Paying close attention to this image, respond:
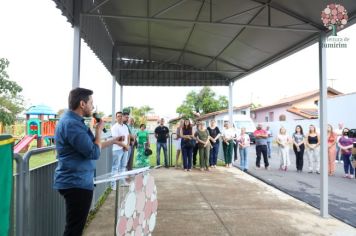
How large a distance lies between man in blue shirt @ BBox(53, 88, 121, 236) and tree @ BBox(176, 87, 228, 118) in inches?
2219

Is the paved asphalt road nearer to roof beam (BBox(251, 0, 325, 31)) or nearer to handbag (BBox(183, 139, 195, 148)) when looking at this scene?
handbag (BBox(183, 139, 195, 148))

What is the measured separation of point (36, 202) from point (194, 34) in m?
6.73

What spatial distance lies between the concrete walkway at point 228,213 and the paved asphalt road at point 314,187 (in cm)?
39

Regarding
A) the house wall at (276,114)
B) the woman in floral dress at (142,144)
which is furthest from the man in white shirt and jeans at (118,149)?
the house wall at (276,114)

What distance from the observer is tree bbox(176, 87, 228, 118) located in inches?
2397

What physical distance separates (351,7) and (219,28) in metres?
3.30

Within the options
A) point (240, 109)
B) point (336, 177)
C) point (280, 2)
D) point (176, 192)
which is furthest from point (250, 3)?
point (240, 109)

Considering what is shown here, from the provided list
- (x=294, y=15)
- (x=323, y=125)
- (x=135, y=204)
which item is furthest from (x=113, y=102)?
(x=135, y=204)

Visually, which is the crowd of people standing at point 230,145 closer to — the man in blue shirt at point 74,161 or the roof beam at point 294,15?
the roof beam at point 294,15

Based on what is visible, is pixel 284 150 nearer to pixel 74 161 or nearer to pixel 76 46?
pixel 76 46

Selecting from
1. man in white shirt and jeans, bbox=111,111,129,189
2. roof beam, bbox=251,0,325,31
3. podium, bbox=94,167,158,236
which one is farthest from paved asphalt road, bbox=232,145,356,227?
man in white shirt and jeans, bbox=111,111,129,189

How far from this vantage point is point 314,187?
29.5 feet

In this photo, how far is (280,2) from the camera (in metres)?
6.07

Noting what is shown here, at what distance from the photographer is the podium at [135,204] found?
2.91m
